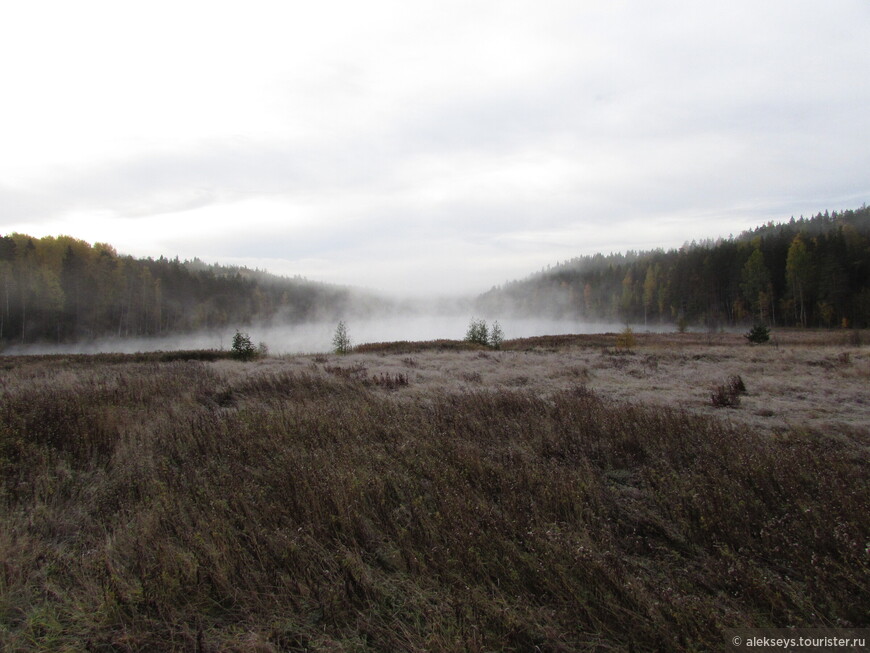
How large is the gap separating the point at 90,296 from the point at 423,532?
63.4m

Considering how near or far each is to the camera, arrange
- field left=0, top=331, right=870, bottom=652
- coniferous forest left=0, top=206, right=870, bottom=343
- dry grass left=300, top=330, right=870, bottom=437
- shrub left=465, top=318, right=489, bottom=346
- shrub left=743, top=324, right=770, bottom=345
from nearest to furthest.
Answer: field left=0, top=331, right=870, bottom=652 → dry grass left=300, top=330, right=870, bottom=437 → shrub left=743, top=324, right=770, bottom=345 → shrub left=465, top=318, right=489, bottom=346 → coniferous forest left=0, top=206, right=870, bottom=343

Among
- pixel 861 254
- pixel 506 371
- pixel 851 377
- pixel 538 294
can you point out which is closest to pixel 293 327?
pixel 538 294

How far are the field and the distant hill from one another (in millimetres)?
54246

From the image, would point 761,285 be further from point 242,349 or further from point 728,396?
point 242,349

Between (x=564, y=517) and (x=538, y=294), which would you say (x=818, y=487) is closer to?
(x=564, y=517)

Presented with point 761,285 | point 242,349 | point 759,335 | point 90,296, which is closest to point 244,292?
point 90,296

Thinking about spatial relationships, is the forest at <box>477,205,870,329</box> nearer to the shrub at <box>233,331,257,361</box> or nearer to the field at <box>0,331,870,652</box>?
the shrub at <box>233,331,257,361</box>

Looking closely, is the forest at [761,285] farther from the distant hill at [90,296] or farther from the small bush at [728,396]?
the distant hill at [90,296]

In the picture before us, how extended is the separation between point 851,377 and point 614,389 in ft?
24.3

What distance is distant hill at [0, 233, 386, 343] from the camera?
141 ft

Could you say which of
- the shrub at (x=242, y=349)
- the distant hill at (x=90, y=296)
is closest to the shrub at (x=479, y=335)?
the shrub at (x=242, y=349)

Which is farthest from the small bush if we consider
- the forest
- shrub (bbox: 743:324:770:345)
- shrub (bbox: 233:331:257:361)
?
the forest

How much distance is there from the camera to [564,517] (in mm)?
3152

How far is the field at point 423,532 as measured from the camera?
6.88 ft
